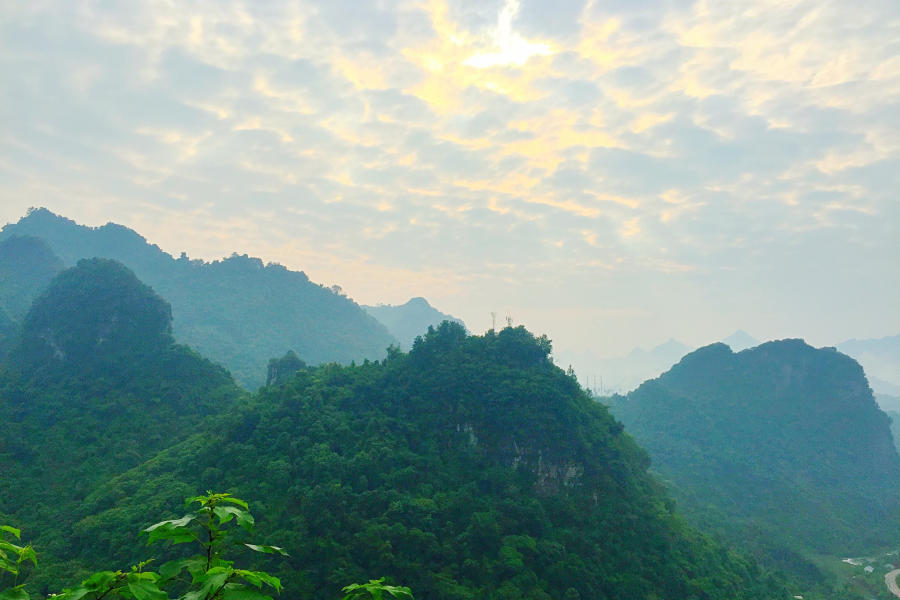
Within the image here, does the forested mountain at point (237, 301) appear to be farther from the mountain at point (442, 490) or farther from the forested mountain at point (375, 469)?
the mountain at point (442, 490)

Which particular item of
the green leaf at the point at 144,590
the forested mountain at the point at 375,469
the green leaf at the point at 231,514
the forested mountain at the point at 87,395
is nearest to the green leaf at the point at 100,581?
the green leaf at the point at 144,590

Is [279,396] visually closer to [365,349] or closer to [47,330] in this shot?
[47,330]

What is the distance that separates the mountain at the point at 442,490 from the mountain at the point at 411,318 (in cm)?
9258

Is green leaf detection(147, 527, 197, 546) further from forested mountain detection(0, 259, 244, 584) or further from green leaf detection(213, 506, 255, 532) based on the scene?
forested mountain detection(0, 259, 244, 584)

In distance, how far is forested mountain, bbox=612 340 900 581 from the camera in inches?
1939

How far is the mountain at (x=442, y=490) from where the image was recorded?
23.9 m

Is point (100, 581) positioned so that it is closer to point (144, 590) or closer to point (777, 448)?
point (144, 590)

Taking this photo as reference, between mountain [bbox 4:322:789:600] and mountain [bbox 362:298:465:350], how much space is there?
92.6 metres

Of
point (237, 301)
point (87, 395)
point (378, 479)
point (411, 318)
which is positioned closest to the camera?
point (378, 479)

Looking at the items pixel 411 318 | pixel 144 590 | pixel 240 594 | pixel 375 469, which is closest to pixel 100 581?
pixel 144 590

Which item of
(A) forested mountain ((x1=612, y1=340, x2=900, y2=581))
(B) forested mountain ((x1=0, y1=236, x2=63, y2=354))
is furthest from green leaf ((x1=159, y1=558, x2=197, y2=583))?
(B) forested mountain ((x1=0, y1=236, x2=63, y2=354))

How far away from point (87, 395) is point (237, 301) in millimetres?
50670

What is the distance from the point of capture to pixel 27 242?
217 feet

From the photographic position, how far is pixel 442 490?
28734 mm
